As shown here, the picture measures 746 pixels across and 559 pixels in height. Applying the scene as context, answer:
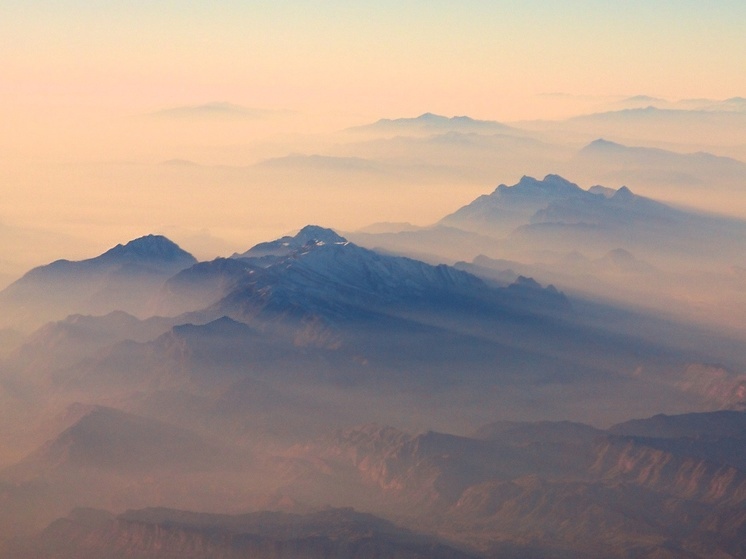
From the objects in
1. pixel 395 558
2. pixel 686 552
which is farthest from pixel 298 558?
pixel 686 552

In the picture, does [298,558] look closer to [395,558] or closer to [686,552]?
[395,558]

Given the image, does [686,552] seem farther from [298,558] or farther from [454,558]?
[298,558]

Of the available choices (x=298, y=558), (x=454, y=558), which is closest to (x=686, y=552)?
(x=454, y=558)

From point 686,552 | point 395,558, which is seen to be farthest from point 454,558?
point 686,552
